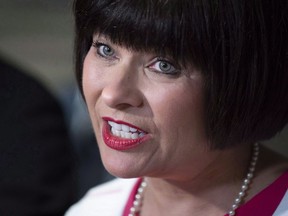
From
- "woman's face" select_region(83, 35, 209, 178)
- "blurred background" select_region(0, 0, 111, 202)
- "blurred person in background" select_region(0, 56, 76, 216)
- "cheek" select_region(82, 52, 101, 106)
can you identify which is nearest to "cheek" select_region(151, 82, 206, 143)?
"woman's face" select_region(83, 35, 209, 178)

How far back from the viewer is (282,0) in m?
1.09

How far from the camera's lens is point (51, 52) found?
2.47m

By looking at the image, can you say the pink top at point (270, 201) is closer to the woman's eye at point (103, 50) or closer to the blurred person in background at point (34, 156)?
the woman's eye at point (103, 50)

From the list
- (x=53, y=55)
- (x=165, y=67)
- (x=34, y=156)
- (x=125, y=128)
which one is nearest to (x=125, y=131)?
(x=125, y=128)

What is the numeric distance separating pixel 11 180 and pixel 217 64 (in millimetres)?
1022

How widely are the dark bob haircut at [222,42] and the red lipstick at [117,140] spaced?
0.11 m

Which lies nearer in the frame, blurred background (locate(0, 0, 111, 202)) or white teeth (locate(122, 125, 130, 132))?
white teeth (locate(122, 125, 130, 132))

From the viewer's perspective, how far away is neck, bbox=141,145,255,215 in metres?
1.23

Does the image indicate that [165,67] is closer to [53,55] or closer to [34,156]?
[34,156]

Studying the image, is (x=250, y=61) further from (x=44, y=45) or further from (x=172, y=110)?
(x=44, y=45)

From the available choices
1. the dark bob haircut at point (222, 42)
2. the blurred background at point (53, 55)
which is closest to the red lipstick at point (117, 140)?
the dark bob haircut at point (222, 42)

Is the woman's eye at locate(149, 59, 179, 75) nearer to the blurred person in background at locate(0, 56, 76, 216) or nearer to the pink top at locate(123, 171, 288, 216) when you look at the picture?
the pink top at locate(123, 171, 288, 216)

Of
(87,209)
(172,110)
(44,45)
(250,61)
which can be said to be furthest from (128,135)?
(44,45)

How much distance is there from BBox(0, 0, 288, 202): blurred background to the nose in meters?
0.72
